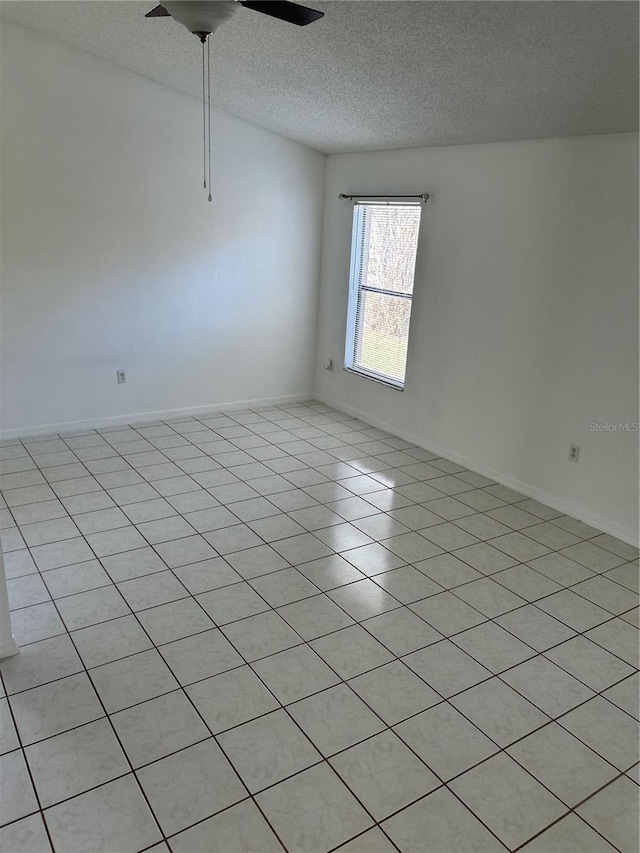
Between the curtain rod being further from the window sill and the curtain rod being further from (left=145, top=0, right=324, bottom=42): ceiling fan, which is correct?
(left=145, top=0, right=324, bottom=42): ceiling fan

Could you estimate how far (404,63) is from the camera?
294cm

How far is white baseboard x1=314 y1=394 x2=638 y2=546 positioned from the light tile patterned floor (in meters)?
0.06

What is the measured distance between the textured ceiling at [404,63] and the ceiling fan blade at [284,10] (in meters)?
0.55

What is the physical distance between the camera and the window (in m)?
4.64

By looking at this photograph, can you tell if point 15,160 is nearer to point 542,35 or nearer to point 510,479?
point 542,35

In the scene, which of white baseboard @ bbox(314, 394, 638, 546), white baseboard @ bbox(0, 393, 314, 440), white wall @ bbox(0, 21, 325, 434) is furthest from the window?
white baseboard @ bbox(0, 393, 314, 440)

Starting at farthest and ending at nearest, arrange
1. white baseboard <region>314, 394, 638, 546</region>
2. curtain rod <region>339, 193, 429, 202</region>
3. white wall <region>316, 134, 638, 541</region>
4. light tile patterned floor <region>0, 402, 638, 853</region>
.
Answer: curtain rod <region>339, 193, 429, 202</region> → white baseboard <region>314, 394, 638, 546</region> → white wall <region>316, 134, 638, 541</region> → light tile patterned floor <region>0, 402, 638, 853</region>

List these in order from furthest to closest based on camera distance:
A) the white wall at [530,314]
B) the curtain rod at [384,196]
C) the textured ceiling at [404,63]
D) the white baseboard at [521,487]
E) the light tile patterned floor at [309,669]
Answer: the curtain rod at [384,196]
the white baseboard at [521,487]
the white wall at [530,314]
the textured ceiling at [404,63]
the light tile patterned floor at [309,669]

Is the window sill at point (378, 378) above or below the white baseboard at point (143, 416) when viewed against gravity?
above

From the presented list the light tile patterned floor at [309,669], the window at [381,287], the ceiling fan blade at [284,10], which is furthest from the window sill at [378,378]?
the ceiling fan blade at [284,10]

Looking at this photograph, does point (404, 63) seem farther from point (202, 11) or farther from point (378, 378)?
point (378, 378)

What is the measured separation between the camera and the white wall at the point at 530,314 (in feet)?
10.8

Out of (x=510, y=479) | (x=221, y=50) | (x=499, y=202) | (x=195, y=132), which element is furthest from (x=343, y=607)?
(x=195, y=132)

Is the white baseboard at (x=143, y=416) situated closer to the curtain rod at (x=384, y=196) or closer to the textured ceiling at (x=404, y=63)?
the curtain rod at (x=384, y=196)
